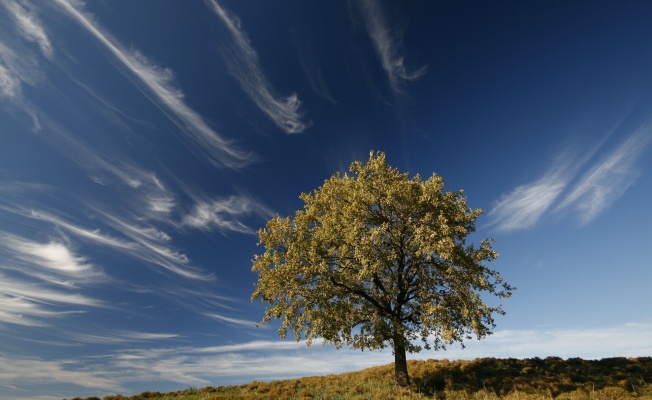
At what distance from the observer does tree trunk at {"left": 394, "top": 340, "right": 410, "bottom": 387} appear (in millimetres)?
28234

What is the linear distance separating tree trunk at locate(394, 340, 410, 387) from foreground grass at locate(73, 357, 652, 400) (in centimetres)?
75

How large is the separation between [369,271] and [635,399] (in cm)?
1938

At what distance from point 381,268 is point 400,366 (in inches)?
325

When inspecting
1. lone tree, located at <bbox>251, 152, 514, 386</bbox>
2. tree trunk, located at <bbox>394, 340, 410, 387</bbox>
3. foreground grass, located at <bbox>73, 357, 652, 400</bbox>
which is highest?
lone tree, located at <bbox>251, 152, 514, 386</bbox>

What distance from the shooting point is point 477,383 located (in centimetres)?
2831

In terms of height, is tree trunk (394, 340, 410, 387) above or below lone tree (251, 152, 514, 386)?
below

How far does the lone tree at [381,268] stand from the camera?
89.7ft

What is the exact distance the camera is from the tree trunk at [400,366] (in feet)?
92.6

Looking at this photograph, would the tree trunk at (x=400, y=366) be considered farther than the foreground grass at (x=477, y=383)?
Yes

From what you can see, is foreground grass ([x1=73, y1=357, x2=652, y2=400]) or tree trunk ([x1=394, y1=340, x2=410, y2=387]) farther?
tree trunk ([x1=394, y1=340, x2=410, y2=387])

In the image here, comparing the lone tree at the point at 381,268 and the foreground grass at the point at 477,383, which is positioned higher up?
the lone tree at the point at 381,268

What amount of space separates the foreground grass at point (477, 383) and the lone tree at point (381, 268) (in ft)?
11.7

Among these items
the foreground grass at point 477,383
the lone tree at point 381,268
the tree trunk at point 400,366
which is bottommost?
the foreground grass at point 477,383

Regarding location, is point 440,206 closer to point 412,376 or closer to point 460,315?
point 460,315
